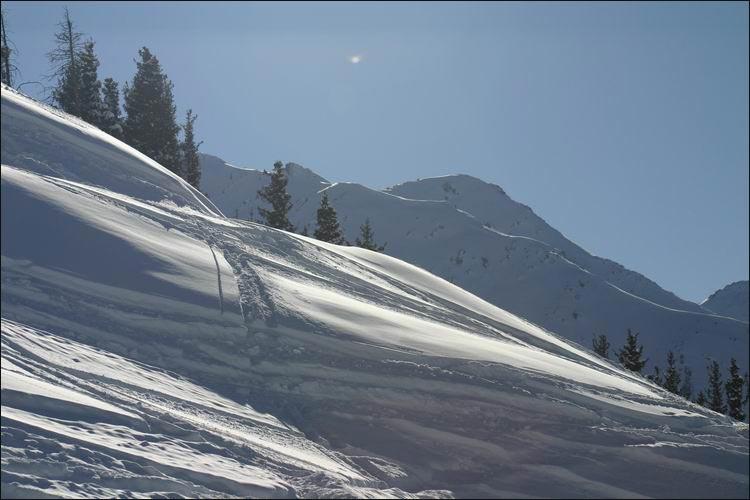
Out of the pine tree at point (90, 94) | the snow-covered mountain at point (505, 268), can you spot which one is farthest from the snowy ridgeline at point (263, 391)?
the snow-covered mountain at point (505, 268)

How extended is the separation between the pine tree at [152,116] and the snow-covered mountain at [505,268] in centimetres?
11523

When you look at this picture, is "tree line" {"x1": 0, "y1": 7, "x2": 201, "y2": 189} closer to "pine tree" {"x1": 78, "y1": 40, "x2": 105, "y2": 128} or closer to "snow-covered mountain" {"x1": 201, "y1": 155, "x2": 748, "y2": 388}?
"pine tree" {"x1": 78, "y1": 40, "x2": 105, "y2": 128}

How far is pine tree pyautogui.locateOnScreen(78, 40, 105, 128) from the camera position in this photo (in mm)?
35312

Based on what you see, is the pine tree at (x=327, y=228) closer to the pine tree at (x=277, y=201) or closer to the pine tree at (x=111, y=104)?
the pine tree at (x=277, y=201)

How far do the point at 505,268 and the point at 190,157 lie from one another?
139648 mm

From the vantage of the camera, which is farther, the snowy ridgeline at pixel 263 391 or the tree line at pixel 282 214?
the tree line at pixel 282 214

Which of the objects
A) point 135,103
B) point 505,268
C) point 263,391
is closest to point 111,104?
point 135,103

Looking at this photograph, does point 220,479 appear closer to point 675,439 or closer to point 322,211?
point 675,439

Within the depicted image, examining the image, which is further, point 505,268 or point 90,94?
point 505,268

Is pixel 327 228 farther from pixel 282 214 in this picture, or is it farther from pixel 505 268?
pixel 505 268

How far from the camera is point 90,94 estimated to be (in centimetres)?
3578

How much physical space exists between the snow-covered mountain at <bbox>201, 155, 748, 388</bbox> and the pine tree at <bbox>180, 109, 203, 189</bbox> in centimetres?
10442

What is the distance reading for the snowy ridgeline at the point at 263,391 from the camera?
7715mm

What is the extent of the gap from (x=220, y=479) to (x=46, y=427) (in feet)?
6.18
